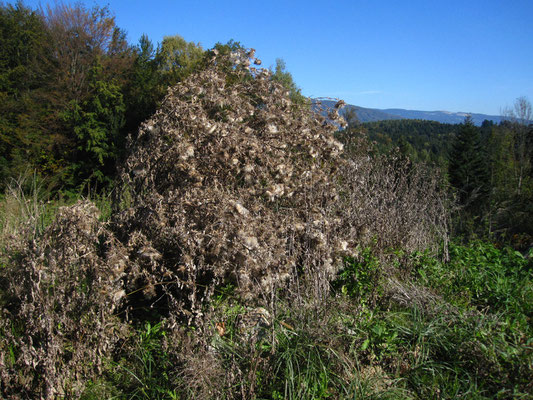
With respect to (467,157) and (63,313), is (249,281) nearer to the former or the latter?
(63,313)

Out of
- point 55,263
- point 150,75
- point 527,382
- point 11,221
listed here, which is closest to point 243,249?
point 55,263

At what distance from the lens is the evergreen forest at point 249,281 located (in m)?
2.21

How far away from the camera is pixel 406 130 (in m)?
56.8

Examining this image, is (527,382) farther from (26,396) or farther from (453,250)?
(26,396)

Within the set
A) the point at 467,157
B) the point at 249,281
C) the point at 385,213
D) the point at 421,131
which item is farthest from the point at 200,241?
the point at 421,131

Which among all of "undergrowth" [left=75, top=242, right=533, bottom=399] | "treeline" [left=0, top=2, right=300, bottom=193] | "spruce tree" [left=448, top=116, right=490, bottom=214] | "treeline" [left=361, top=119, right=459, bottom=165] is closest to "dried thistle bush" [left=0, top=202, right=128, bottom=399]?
"undergrowth" [left=75, top=242, right=533, bottom=399]

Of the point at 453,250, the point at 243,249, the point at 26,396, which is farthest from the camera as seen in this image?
the point at 453,250

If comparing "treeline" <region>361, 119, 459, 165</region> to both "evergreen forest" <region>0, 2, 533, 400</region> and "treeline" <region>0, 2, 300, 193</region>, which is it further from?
"evergreen forest" <region>0, 2, 533, 400</region>

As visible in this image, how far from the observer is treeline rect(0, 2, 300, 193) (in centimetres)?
1316

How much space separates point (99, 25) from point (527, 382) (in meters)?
20.7

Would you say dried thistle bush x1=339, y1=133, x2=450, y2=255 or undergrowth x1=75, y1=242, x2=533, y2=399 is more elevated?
dried thistle bush x1=339, y1=133, x2=450, y2=255

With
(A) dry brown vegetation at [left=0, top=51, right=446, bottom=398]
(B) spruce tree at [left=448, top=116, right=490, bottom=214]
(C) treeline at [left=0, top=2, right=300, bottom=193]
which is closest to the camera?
(A) dry brown vegetation at [left=0, top=51, right=446, bottom=398]

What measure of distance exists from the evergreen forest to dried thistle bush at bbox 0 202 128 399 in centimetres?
1

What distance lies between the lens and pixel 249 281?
2605 mm
